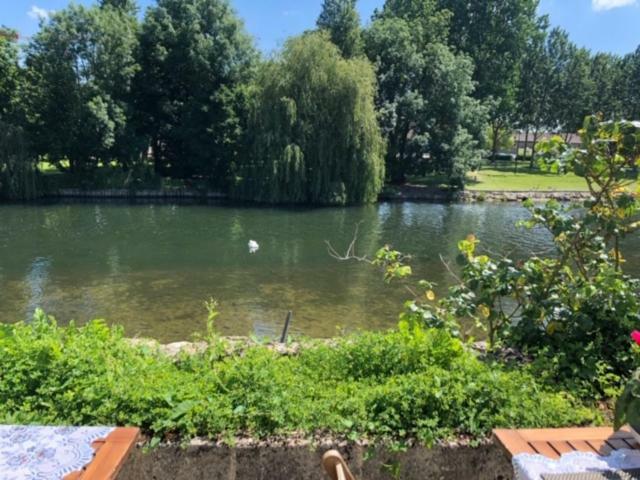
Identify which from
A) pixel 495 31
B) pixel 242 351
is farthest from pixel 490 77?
pixel 242 351

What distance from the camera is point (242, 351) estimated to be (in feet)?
12.8

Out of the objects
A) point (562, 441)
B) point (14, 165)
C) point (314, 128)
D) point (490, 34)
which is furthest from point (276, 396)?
point (490, 34)

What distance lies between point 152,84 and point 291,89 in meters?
9.81

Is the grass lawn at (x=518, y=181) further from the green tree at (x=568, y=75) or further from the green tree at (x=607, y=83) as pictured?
the green tree at (x=607, y=83)

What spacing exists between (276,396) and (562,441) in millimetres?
1447

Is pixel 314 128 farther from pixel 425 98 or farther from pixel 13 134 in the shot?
pixel 13 134

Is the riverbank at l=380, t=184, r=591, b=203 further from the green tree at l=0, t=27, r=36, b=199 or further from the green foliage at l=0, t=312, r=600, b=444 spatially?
the green foliage at l=0, t=312, r=600, b=444

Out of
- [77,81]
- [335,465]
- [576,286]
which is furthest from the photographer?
[77,81]

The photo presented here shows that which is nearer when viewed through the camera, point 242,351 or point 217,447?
point 217,447

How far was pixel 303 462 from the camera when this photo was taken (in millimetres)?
2555

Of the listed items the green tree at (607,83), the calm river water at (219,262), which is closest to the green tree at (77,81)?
the calm river water at (219,262)

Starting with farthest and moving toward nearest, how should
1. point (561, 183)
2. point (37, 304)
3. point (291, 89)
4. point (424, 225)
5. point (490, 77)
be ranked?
point (490, 77), point (561, 183), point (291, 89), point (424, 225), point (37, 304)

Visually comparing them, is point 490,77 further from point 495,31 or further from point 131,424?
point 131,424

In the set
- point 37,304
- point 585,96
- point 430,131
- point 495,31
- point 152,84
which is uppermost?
point 495,31
